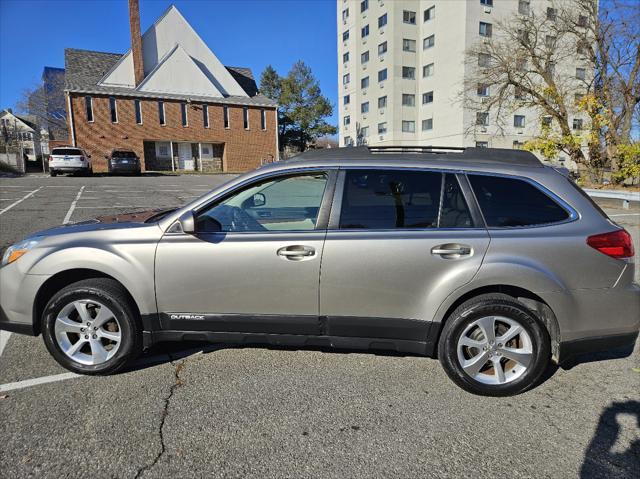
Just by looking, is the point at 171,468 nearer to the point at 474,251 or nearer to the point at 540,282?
the point at 474,251

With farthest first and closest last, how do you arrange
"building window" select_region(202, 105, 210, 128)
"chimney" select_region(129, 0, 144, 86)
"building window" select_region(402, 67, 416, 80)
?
"building window" select_region(402, 67, 416, 80) → "building window" select_region(202, 105, 210, 128) → "chimney" select_region(129, 0, 144, 86)

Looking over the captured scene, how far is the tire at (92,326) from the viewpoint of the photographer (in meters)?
3.04

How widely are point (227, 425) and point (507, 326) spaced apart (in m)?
2.05

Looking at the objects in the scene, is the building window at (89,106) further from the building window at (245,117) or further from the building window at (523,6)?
the building window at (523,6)

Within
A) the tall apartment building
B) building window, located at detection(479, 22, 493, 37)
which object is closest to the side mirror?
the tall apartment building

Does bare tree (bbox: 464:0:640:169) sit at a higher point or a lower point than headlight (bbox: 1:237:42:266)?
higher

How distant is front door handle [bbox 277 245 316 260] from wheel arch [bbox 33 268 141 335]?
1.24 metres

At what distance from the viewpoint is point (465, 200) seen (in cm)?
296

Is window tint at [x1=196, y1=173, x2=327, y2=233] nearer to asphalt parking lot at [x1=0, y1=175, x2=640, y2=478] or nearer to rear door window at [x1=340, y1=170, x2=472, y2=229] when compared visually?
rear door window at [x1=340, y1=170, x2=472, y2=229]

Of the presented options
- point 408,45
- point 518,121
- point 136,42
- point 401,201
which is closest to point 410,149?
point 401,201

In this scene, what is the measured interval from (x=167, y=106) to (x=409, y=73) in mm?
26472

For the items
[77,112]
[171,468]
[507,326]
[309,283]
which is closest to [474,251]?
[507,326]

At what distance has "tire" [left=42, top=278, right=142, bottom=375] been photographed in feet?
9.96

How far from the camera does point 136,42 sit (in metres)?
31.8
